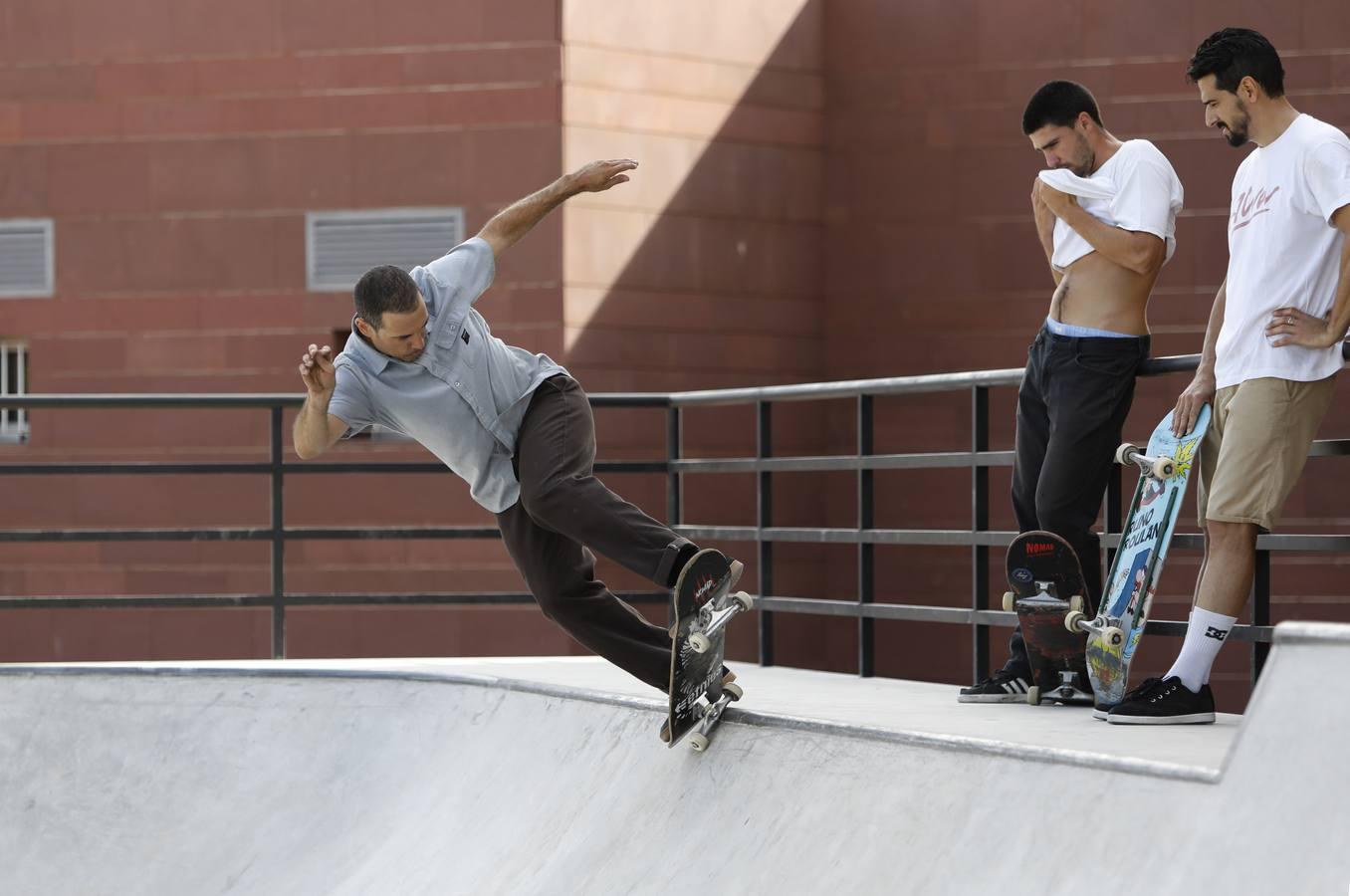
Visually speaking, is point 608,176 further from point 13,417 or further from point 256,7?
point 13,417

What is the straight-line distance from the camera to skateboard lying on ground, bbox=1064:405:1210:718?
15.9 ft

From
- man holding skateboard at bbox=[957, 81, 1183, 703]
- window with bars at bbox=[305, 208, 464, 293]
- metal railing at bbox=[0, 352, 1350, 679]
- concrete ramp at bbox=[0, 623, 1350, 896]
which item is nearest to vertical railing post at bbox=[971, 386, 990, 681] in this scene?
metal railing at bbox=[0, 352, 1350, 679]

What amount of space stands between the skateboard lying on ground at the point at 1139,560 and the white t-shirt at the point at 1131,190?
63cm

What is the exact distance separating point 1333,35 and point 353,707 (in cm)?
840

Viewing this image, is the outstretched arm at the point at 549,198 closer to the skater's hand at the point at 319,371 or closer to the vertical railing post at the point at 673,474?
the skater's hand at the point at 319,371

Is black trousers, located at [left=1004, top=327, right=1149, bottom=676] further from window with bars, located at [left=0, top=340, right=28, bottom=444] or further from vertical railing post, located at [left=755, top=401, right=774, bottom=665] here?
window with bars, located at [left=0, top=340, right=28, bottom=444]

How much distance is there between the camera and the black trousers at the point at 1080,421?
5.18 metres

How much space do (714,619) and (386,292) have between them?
1.37m

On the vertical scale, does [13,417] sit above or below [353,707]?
above

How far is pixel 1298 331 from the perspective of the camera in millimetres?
4438

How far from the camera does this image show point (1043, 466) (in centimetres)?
527

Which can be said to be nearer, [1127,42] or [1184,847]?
[1184,847]

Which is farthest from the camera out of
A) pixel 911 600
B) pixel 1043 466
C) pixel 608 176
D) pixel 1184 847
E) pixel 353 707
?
pixel 911 600

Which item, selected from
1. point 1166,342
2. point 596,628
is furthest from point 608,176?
point 1166,342
